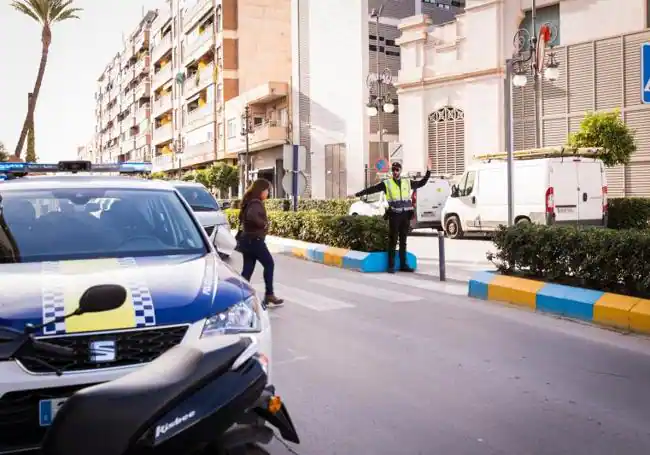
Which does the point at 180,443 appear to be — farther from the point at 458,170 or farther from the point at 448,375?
the point at 458,170

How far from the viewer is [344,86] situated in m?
40.2

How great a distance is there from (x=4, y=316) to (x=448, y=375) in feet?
11.9

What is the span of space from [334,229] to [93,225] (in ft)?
36.0

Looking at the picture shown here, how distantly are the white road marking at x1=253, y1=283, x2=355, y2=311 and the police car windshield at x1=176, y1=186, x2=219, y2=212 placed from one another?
4283 mm

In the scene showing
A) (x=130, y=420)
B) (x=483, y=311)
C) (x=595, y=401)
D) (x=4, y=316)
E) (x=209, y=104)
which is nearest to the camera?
(x=130, y=420)

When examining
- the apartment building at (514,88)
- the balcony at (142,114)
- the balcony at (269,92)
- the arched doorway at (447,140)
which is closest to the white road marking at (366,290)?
the apartment building at (514,88)

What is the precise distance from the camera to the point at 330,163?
40750 mm

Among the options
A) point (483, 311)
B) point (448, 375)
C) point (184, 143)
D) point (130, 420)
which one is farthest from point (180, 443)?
point (184, 143)

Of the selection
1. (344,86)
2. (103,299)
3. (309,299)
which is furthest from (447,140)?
(103,299)

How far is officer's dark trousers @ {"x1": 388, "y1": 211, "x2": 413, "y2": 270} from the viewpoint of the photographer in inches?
486

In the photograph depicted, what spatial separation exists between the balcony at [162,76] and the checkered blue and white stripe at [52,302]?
225 feet

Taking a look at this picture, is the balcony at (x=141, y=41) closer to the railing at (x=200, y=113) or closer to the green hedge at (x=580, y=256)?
the railing at (x=200, y=113)

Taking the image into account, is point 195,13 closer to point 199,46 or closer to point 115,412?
point 199,46

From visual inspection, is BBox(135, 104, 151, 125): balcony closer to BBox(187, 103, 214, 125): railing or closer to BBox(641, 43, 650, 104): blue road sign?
BBox(187, 103, 214, 125): railing
